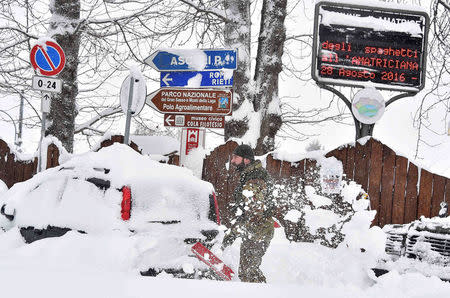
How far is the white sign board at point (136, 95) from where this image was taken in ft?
25.8

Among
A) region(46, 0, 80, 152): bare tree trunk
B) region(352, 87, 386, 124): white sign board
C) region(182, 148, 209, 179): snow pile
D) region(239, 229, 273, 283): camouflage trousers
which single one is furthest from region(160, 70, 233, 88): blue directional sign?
region(239, 229, 273, 283): camouflage trousers

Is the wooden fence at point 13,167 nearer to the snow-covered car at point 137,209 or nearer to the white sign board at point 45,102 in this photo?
the white sign board at point 45,102

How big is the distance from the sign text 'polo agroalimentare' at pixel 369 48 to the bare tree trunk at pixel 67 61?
4.95 meters

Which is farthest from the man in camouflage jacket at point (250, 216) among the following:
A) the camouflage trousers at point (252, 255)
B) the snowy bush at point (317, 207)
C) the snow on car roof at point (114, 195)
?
the snowy bush at point (317, 207)

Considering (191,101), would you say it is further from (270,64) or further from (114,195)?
(114,195)

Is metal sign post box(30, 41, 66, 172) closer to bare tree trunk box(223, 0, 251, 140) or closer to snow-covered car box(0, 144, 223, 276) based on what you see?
snow-covered car box(0, 144, 223, 276)

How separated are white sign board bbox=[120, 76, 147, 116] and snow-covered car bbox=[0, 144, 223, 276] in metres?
2.50

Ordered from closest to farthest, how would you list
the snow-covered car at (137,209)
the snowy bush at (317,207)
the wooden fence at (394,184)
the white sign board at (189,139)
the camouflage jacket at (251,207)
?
the snow-covered car at (137,209), the camouflage jacket at (251,207), the snowy bush at (317,207), the wooden fence at (394,184), the white sign board at (189,139)

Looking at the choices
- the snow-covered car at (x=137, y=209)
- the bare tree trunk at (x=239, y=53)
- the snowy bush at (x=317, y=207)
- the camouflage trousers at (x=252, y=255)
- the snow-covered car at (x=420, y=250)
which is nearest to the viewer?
the snow-covered car at (x=137, y=209)

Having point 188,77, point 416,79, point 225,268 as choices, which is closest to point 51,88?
point 188,77

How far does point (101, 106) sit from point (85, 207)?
26.8ft

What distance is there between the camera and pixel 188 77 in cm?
860

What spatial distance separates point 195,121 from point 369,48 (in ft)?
10.5

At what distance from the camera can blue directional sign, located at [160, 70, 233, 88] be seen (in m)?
8.34
